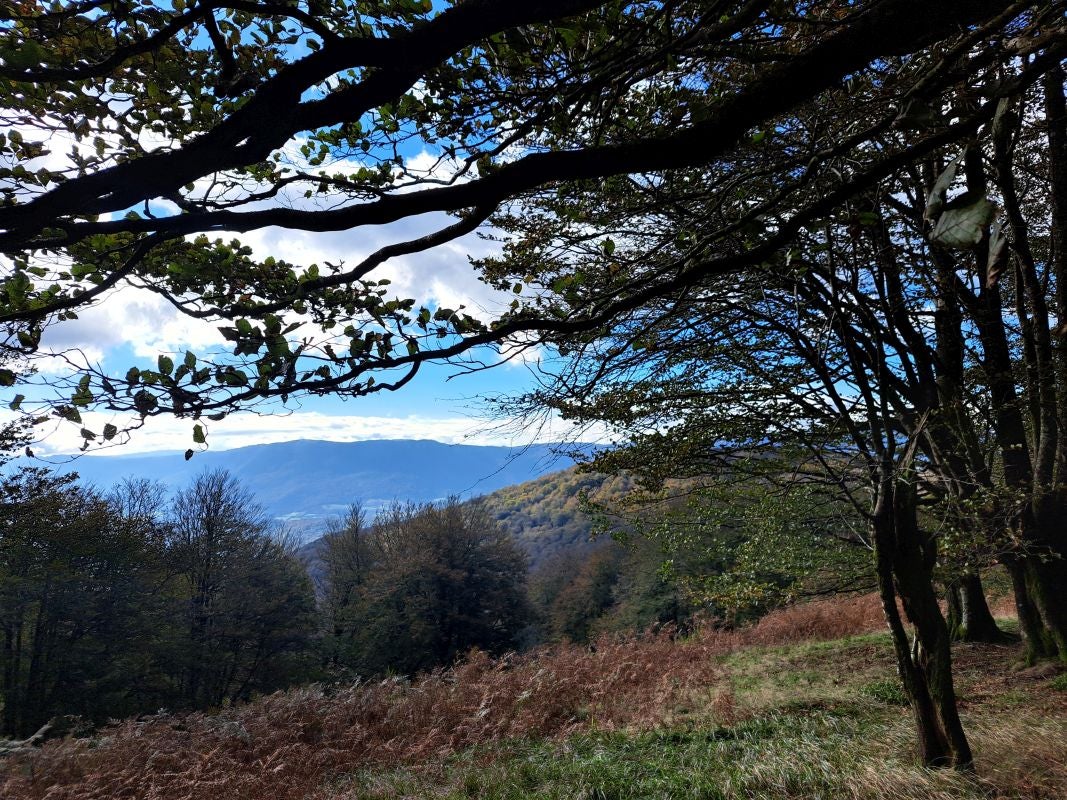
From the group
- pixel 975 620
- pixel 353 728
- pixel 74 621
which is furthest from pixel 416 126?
pixel 74 621

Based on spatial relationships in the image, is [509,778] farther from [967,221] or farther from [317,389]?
[967,221]

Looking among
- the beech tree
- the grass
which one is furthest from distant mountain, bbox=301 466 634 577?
the beech tree

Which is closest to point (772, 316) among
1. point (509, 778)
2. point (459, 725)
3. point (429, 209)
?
point (429, 209)

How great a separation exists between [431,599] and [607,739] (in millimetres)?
19523

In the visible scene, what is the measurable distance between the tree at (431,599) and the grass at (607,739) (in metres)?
14.4

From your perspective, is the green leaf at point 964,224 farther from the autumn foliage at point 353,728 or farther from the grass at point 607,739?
the autumn foliage at point 353,728

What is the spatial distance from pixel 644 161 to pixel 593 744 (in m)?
6.66

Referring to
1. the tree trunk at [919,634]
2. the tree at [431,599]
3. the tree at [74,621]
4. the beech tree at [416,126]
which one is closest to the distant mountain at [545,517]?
the tree at [431,599]

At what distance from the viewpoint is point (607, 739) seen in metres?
6.75

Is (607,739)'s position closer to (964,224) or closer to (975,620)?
(964,224)

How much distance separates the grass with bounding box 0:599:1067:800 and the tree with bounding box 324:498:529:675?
47.1 feet

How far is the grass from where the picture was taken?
4.30 m

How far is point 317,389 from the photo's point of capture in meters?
2.20

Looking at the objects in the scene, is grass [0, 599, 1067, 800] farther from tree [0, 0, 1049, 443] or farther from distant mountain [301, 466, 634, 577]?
distant mountain [301, 466, 634, 577]
